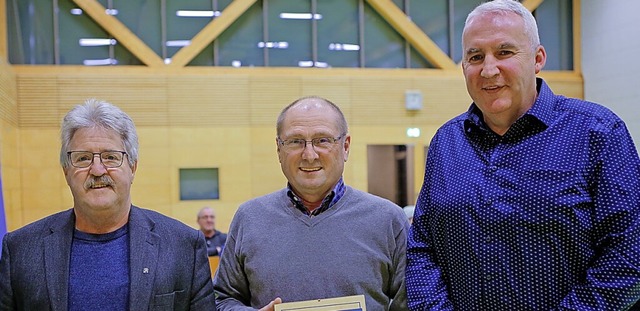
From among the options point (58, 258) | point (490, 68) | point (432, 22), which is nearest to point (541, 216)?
point (490, 68)

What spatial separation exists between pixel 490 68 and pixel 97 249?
5.05 feet

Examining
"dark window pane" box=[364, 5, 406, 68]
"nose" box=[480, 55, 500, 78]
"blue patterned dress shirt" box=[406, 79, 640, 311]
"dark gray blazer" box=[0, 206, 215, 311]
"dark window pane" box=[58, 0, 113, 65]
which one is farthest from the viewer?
"dark window pane" box=[364, 5, 406, 68]

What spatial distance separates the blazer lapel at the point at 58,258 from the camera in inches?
84.2

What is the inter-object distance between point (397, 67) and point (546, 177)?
10.5 metres

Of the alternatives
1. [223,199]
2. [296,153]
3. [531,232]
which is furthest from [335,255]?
[223,199]

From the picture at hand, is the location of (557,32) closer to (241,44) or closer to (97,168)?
(241,44)

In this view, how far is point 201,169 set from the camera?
37.8ft

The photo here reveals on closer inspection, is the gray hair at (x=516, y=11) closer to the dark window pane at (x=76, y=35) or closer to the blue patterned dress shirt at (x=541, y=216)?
the blue patterned dress shirt at (x=541, y=216)

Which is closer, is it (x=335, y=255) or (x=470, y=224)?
(x=470, y=224)

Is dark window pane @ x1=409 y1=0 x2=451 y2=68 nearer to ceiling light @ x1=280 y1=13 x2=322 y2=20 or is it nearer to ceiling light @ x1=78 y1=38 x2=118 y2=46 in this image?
ceiling light @ x1=280 y1=13 x2=322 y2=20

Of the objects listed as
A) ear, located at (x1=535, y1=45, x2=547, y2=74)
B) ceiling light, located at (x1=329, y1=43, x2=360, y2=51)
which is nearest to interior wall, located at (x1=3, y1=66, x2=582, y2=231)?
ceiling light, located at (x1=329, y1=43, x2=360, y2=51)

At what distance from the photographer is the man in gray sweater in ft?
7.88

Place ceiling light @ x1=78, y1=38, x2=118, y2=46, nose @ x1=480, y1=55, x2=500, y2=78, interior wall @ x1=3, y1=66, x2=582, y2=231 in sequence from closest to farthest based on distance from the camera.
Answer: nose @ x1=480, y1=55, x2=500, y2=78 → interior wall @ x1=3, y1=66, x2=582, y2=231 → ceiling light @ x1=78, y1=38, x2=118, y2=46

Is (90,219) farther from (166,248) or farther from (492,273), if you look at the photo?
(492,273)
